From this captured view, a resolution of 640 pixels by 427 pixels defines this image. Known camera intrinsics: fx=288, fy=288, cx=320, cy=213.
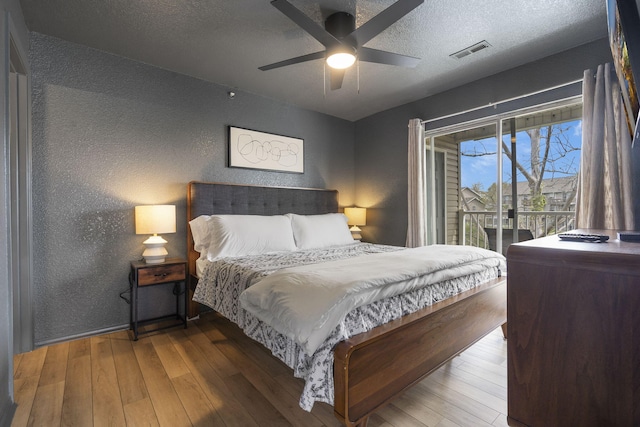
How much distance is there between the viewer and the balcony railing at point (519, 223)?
11.8 ft

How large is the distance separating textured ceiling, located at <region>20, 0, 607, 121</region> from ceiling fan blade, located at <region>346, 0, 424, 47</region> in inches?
11.2

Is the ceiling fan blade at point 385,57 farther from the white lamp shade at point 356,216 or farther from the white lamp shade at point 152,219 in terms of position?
the white lamp shade at point 356,216

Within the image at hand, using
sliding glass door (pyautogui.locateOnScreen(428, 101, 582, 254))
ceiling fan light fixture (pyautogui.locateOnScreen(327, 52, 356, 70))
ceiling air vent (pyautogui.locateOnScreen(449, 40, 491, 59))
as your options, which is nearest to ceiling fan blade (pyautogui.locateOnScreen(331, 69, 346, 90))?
ceiling fan light fixture (pyautogui.locateOnScreen(327, 52, 356, 70))

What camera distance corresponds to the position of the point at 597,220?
243 centimetres

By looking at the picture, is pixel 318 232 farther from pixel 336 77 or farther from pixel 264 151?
pixel 336 77

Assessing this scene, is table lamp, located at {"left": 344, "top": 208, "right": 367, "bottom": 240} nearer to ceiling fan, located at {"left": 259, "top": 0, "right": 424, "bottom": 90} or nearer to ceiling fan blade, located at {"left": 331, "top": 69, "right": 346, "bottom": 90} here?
ceiling fan blade, located at {"left": 331, "top": 69, "right": 346, "bottom": 90}

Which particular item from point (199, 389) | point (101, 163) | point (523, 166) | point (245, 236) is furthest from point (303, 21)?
point (523, 166)

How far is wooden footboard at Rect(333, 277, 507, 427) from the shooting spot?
133 centimetres

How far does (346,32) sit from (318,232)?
79.8 inches

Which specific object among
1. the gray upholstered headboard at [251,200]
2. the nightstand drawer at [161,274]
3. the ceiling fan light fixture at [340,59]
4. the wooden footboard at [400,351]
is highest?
the ceiling fan light fixture at [340,59]

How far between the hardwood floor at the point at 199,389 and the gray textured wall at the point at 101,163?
0.48 m

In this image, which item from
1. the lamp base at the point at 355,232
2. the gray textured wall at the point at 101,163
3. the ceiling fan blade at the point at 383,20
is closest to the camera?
the ceiling fan blade at the point at 383,20

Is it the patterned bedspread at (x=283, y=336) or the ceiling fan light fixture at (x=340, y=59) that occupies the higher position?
the ceiling fan light fixture at (x=340, y=59)

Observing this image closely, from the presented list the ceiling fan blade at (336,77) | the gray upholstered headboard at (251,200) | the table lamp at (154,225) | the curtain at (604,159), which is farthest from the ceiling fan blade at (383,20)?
the table lamp at (154,225)
